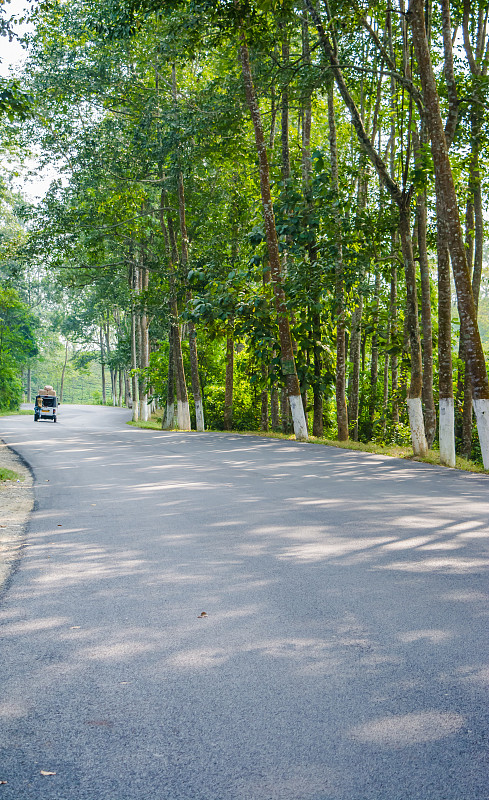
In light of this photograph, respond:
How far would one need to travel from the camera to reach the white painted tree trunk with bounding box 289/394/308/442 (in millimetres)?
20547

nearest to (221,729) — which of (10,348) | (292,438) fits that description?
(292,438)

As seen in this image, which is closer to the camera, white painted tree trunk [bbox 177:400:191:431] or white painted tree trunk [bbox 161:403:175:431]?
white painted tree trunk [bbox 177:400:191:431]

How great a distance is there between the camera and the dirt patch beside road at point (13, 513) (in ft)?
21.3

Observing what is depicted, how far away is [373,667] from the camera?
3.73 metres

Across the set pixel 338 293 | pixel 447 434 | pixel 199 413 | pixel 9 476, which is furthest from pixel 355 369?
pixel 9 476

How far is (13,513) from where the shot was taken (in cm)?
899

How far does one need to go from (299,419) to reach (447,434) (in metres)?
7.16

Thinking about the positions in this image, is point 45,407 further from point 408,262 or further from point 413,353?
point 413,353

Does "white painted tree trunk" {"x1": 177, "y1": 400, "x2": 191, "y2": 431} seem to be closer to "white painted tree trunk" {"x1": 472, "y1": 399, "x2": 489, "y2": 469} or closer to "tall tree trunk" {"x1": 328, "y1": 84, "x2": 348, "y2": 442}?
"tall tree trunk" {"x1": 328, "y1": 84, "x2": 348, "y2": 442}

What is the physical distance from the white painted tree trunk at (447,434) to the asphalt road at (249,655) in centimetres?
546

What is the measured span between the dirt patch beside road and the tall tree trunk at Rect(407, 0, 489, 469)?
28.0 ft

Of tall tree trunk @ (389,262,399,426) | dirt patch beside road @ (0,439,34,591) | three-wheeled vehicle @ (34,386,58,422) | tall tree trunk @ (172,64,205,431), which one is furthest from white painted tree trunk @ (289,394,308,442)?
three-wheeled vehicle @ (34,386,58,422)

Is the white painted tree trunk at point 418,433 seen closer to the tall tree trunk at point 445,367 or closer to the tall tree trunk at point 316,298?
the tall tree trunk at point 445,367

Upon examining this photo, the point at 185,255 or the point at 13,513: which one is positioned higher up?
the point at 185,255
